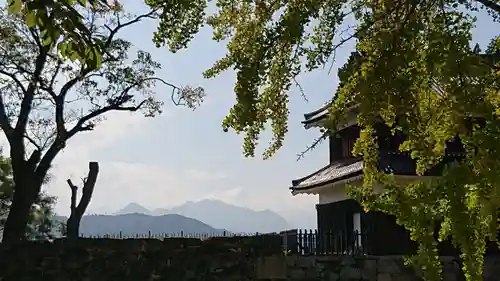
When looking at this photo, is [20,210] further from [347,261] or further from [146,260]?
[347,261]

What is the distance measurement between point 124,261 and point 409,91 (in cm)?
536

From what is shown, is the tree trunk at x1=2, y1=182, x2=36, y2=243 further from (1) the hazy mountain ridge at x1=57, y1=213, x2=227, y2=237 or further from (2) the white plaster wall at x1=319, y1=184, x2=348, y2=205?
(1) the hazy mountain ridge at x1=57, y1=213, x2=227, y2=237

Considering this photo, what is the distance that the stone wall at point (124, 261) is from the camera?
746 cm

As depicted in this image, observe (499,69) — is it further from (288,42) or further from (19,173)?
(19,173)

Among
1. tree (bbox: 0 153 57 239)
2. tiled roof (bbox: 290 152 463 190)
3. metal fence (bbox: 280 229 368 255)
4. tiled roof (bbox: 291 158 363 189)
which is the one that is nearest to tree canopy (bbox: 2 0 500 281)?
tiled roof (bbox: 290 152 463 190)

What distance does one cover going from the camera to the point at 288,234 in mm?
7992

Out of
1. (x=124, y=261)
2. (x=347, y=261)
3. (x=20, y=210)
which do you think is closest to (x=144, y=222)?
(x=20, y=210)

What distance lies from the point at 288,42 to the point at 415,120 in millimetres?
756

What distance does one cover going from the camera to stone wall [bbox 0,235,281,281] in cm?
746

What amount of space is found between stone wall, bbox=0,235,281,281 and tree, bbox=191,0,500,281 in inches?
166

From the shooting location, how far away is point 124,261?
7.48 meters

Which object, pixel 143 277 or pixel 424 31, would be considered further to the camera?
pixel 143 277

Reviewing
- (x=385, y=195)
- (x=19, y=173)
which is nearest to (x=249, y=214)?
(x=19, y=173)

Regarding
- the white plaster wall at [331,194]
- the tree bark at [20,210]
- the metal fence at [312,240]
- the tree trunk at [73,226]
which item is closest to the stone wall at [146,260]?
the metal fence at [312,240]
